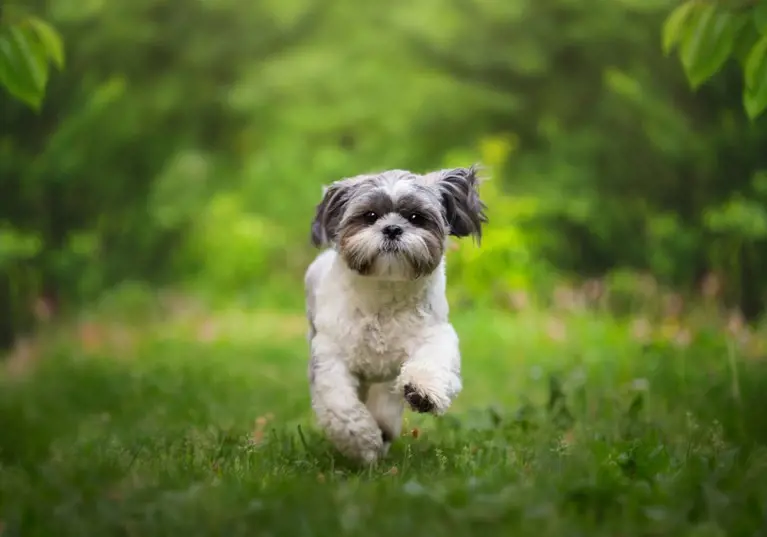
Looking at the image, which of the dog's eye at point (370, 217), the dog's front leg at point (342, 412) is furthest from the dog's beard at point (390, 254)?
the dog's front leg at point (342, 412)

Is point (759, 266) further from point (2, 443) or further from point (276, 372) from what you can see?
point (2, 443)

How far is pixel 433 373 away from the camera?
14.4 ft

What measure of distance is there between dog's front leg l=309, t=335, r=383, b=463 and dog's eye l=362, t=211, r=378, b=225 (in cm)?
66

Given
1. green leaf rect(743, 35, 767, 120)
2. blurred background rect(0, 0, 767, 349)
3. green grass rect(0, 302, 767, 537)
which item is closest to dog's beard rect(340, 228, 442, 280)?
green grass rect(0, 302, 767, 537)

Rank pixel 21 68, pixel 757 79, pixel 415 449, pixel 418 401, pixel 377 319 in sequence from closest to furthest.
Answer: pixel 418 401 < pixel 757 79 < pixel 21 68 < pixel 377 319 < pixel 415 449

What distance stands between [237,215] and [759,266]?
8.21 m

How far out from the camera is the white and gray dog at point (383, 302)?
448cm

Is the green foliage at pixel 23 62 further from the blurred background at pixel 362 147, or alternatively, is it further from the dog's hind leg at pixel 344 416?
the blurred background at pixel 362 147

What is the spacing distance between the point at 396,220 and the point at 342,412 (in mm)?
915

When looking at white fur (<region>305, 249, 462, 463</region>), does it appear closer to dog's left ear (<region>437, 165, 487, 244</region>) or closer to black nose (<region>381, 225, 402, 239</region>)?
black nose (<region>381, 225, 402, 239</region>)

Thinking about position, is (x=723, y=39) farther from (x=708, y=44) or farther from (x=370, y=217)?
(x=370, y=217)

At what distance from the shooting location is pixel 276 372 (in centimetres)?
890

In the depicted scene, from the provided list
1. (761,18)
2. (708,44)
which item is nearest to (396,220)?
(708,44)

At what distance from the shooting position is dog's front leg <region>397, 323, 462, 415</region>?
13.9 feet
